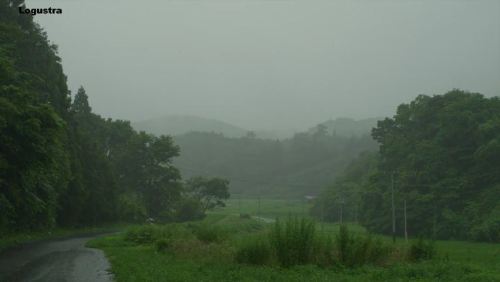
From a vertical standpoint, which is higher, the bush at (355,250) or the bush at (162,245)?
the bush at (355,250)

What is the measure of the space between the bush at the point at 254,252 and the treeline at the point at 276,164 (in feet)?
458

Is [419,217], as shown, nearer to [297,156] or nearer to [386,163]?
[386,163]

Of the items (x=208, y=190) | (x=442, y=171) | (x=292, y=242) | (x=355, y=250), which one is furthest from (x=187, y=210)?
(x=355, y=250)

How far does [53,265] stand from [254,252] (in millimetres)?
9119

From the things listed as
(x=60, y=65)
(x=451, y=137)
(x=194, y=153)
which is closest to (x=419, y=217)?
(x=451, y=137)

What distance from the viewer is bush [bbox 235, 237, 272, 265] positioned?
2233 cm

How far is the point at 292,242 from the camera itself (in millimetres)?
22203

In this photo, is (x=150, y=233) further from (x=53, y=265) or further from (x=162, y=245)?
(x=53, y=265)

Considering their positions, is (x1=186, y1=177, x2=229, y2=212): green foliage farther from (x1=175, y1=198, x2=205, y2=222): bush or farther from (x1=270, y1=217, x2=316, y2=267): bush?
(x1=270, y1=217, x2=316, y2=267): bush

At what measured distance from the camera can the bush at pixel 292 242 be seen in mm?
21938

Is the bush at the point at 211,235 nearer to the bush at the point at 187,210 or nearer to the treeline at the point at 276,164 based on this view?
the bush at the point at 187,210

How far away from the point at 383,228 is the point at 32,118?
54578mm

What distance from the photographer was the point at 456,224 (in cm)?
5916

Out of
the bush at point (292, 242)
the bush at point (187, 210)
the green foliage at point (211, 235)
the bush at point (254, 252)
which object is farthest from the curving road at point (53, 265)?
the bush at point (187, 210)
